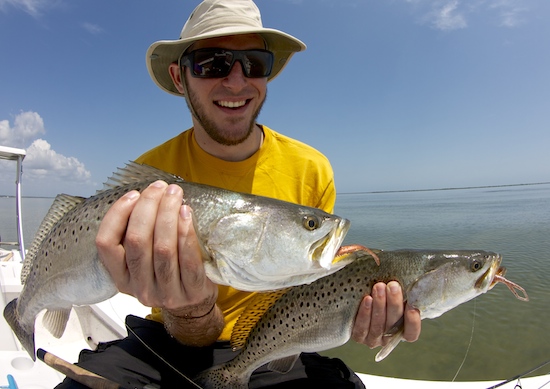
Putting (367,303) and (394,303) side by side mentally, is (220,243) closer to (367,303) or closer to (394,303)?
(367,303)

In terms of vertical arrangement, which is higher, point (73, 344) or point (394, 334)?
point (394, 334)

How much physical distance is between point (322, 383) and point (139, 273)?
1.60 meters

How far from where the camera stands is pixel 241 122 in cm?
297

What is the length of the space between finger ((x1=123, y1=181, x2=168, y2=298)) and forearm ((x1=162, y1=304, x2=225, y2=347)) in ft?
1.61

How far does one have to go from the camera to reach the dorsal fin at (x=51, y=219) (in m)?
2.42

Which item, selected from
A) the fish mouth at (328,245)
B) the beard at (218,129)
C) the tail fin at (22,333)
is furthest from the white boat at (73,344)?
the beard at (218,129)

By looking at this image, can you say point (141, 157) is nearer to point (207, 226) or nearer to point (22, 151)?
point (207, 226)

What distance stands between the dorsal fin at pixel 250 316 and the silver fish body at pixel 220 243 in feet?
2.60

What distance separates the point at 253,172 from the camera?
9.92 feet

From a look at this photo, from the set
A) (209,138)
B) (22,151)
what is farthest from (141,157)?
(22,151)

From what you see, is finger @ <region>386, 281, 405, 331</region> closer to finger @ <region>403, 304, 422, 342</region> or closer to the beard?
finger @ <region>403, 304, 422, 342</region>

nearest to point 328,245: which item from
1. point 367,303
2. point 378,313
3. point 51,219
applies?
point 367,303

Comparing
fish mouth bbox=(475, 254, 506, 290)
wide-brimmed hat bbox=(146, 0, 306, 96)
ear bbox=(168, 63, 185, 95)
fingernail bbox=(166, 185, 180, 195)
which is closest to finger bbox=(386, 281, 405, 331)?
fish mouth bbox=(475, 254, 506, 290)

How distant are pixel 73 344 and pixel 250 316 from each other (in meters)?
3.44
